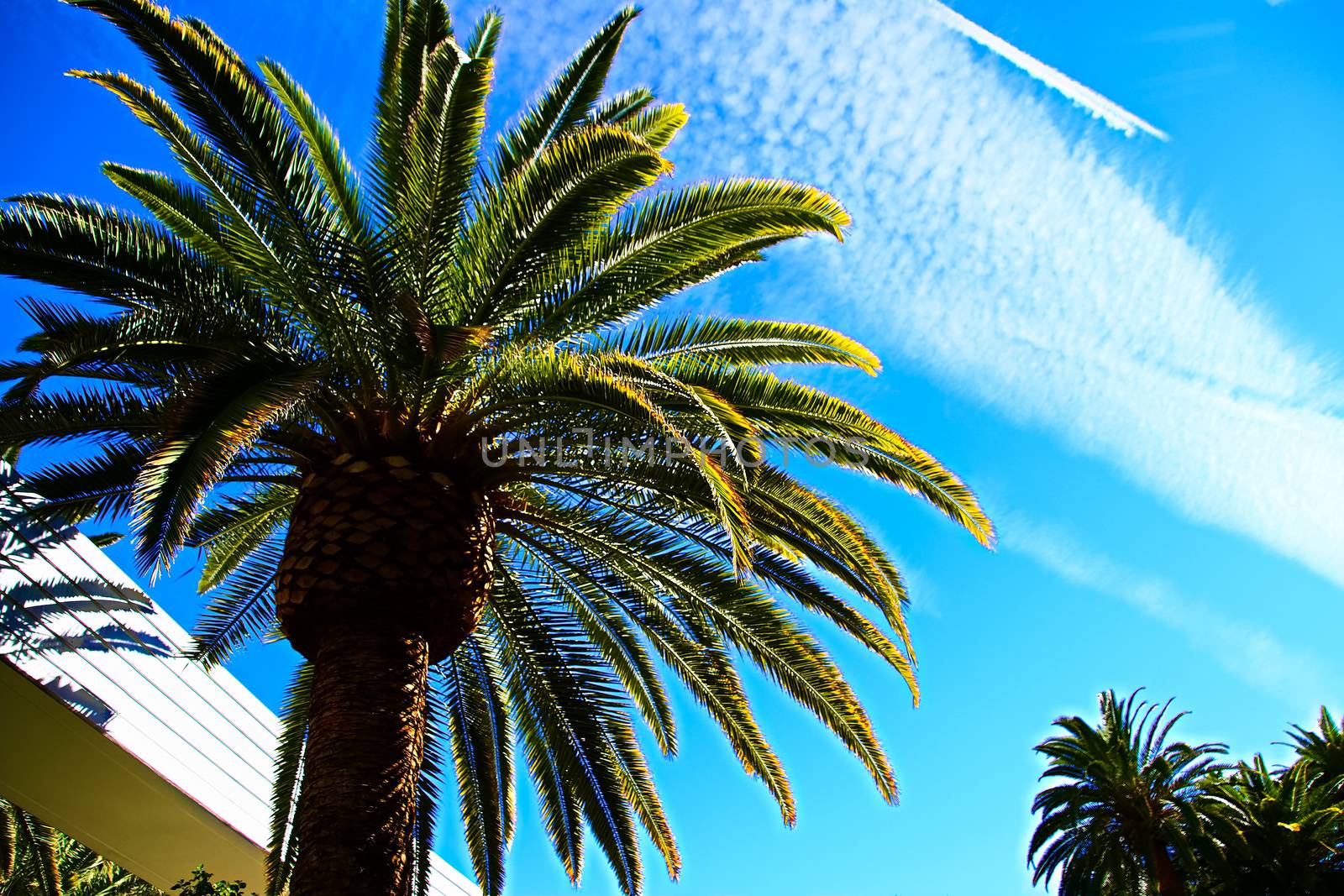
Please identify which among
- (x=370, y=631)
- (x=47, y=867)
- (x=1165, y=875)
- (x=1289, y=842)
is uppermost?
(x=1289, y=842)

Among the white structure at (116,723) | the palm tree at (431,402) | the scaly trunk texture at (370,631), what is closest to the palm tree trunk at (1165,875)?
the palm tree at (431,402)

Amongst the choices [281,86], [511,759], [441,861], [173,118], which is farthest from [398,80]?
[441,861]

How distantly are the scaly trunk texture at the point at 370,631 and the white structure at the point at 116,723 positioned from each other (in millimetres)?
2491

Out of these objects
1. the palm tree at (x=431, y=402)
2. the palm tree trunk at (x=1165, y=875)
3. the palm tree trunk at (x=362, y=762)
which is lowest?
the palm tree trunk at (x=362, y=762)

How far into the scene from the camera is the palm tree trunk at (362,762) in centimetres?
563

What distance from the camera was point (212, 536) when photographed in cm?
860

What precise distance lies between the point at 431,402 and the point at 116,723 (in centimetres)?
428

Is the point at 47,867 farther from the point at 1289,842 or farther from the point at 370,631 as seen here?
the point at 1289,842

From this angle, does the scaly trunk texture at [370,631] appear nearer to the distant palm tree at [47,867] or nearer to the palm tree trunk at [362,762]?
the palm tree trunk at [362,762]

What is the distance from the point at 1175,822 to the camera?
77.4ft

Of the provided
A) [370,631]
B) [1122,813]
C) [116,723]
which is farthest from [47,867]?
[1122,813]

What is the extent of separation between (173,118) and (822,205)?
4704 millimetres

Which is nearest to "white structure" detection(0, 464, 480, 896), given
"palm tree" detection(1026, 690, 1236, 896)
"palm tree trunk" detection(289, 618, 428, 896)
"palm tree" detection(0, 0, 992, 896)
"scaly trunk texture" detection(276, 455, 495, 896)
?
"palm tree" detection(0, 0, 992, 896)

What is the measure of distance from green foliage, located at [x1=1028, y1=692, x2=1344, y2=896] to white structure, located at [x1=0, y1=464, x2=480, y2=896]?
838 inches
